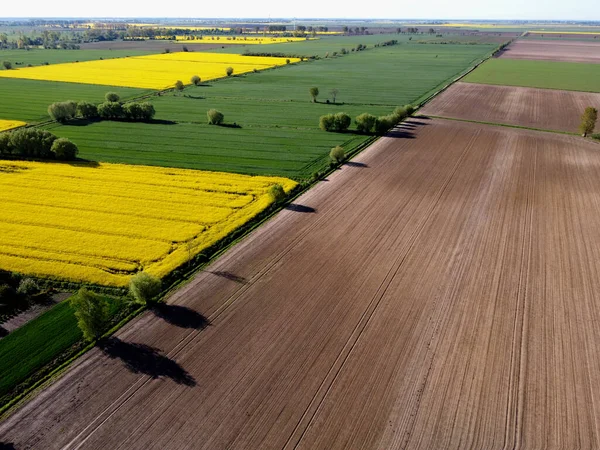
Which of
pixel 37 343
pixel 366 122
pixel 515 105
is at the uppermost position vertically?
pixel 515 105

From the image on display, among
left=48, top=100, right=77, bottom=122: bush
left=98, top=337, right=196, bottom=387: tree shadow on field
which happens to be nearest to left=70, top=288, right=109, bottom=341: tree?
left=98, top=337, right=196, bottom=387: tree shadow on field

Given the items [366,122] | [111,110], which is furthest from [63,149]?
[366,122]

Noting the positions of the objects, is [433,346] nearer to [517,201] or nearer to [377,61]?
[517,201]

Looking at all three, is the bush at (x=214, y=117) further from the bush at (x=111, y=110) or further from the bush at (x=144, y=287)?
the bush at (x=144, y=287)

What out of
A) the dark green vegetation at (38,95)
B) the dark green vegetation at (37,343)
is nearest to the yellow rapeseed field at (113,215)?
the dark green vegetation at (37,343)

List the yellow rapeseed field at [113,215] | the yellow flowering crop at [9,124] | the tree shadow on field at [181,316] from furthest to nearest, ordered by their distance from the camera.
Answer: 1. the yellow flowering crop at [9,124]
2. the yellow rapeseed field at [113,215]
3. the tree shadow on field at [181,316]

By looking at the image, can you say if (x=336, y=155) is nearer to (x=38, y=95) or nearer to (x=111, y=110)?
(x=111, y=110)
